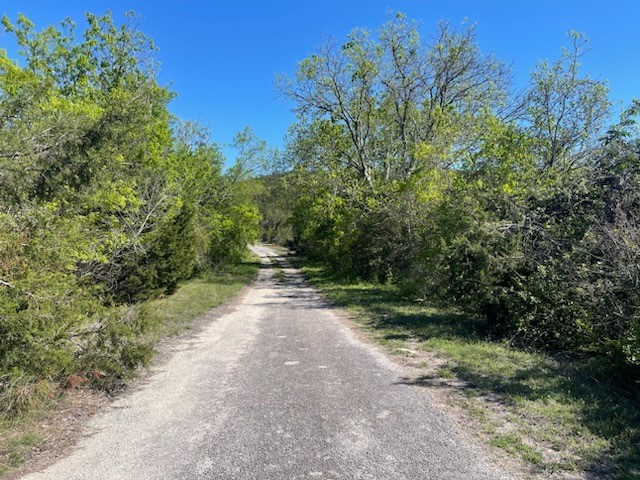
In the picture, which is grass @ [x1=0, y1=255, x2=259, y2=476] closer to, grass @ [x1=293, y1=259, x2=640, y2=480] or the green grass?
the green grass

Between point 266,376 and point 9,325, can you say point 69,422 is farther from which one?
point 266,376

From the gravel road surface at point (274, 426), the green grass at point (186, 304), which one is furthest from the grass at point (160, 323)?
the gravel road surface at point (274, 426)

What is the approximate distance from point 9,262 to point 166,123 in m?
15.8

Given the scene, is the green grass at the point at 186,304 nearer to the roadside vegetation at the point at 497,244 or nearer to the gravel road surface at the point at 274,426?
the gravel road surface at the point at 274,426

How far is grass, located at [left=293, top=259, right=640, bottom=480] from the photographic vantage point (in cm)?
430

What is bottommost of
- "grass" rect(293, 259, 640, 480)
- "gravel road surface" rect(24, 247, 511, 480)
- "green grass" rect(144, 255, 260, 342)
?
"green grass" rect(144, 255, 260, 342)

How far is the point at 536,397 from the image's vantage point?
5.89 metres

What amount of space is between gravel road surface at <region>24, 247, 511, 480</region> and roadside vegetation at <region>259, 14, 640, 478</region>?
34.8 inches

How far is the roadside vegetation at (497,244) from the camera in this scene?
5.79 m

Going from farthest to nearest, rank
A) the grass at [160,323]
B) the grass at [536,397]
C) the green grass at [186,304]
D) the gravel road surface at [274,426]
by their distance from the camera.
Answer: the green grass at [186,304], the grass at [160,323], the grass at [536,397], the gravel road surface at [274,426]

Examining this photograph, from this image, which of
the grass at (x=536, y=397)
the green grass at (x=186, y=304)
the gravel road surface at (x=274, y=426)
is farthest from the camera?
the green grass at (x=186, y=304)

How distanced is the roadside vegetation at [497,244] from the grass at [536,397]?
0.09ft

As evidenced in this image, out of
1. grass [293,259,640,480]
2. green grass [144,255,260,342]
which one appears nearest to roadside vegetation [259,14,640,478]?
grass [293,259,640,480]

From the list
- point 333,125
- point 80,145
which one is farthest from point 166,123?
point 80,145
